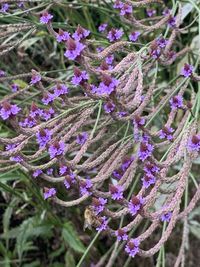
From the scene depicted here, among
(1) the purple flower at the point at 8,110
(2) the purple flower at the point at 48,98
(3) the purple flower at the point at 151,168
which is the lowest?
(3) the purple flower at the point at 151,168

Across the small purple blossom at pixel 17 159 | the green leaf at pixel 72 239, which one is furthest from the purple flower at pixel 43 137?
the green leaf at pixel 72 239

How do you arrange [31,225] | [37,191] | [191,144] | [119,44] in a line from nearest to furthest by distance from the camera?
1. [191,144]
2. [119,44]
3. [37,191]
4. [31,225]

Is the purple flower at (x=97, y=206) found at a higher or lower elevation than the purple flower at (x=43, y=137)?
lower

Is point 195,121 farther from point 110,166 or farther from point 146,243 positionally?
point 146,243

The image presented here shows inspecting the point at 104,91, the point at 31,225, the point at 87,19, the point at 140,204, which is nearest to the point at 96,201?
the point at 140,204

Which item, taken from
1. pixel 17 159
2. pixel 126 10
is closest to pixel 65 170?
pixel 17 159

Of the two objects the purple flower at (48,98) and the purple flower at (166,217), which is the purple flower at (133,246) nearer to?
the purple flower at (166,217)

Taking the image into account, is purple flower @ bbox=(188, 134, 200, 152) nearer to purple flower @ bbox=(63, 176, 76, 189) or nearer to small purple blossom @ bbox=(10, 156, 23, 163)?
purple flower @ bbox=(63, 176, 76, 189)

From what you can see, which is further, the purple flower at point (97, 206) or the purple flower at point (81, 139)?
the purple flower at point (81, 139)
